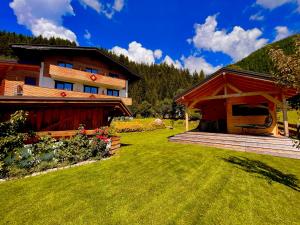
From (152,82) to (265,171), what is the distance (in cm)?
9047

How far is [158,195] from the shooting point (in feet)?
16.8

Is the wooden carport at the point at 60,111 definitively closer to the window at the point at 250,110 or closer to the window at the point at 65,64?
the window at the point at 250,110

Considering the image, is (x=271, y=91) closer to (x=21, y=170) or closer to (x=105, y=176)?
(x=105, y=176)

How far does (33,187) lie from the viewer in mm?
5766

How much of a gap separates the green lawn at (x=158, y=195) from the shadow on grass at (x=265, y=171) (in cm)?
3

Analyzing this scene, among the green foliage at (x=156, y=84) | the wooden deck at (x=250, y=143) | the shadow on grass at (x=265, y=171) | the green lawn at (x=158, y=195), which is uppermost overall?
the green foliage at (x=156, y=84)

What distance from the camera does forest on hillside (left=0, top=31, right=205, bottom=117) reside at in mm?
61362

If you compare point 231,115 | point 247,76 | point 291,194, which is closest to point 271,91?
point 247,76

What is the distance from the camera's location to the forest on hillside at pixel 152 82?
2416 inches

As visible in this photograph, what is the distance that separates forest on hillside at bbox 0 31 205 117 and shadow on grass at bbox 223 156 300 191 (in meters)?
42.9

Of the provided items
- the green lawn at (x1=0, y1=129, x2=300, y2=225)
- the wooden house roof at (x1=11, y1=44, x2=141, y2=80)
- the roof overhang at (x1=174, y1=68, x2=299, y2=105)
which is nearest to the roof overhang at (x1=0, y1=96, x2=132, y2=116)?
the green lawn at (x1=0, y1=129, x2=300, y2=225)

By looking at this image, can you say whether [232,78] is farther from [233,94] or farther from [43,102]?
[43,102]

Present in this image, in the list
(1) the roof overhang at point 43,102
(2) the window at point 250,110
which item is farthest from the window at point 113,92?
(2) the window at point 250,110

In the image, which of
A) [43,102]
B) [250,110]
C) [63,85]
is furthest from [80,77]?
[250,110]
